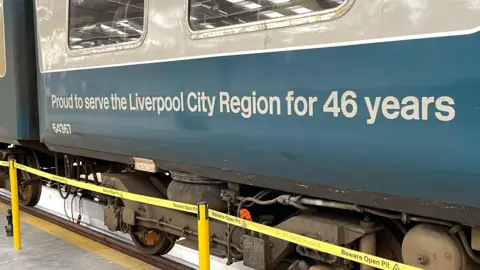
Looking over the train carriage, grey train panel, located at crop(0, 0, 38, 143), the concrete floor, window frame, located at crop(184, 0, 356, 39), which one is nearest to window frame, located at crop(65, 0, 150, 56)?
the train carriage

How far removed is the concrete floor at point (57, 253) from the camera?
516cm

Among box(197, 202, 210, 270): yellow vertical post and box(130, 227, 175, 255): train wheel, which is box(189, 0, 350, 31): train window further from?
box(130, 227, 175, 255): train wheel

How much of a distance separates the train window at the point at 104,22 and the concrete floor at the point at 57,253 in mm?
2175

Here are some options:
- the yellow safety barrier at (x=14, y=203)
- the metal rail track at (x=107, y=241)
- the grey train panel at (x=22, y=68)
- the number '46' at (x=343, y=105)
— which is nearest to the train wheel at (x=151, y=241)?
the metal rail track at (x=107, y=241)

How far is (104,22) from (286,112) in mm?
2256

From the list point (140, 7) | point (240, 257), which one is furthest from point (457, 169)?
point (140, 7)

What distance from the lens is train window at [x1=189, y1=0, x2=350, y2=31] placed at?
2.90 meters

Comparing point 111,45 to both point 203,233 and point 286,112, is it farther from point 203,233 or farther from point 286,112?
point 286,112

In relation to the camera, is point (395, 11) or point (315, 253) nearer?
point (395, 11)

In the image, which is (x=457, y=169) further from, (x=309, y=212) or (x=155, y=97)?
(x=155, y=97)

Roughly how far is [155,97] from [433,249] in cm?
226

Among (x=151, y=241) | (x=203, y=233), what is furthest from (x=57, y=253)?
(x=203, y=233)

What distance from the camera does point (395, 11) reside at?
2520 millimetres

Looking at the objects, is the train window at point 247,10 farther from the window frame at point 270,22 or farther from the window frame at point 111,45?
the window frame at point 111,45
